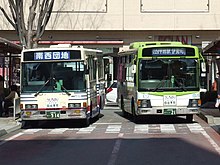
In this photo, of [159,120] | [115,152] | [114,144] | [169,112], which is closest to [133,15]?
[159,120]

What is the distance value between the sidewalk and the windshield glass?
1.47m

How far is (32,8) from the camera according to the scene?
81.1ft

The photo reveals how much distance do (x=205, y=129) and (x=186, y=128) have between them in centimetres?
72

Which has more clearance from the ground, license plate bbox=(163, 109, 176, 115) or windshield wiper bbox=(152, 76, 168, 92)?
windshield wiper bbox=(152, 76, 168, 92)

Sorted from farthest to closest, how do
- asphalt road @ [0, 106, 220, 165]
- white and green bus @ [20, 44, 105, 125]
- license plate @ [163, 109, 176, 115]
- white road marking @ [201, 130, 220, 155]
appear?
license plate @ [163, 109, 176, 115] → white and green bus @ [20, 44, 105, 125] → white road marking @ [201, 130, 220, 155] → asphalt road @ [0, 106, 220, 165]

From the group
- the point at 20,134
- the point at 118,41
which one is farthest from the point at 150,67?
the point at 118,41

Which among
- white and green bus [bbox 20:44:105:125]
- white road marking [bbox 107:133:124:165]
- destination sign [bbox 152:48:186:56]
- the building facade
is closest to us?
white road marking [bbox 107:133:124:165]

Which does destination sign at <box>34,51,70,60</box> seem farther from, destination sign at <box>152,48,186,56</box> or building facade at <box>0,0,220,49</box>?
building facade at <box>0,0,220,49</box>

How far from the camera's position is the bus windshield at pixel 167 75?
18156 millimetres

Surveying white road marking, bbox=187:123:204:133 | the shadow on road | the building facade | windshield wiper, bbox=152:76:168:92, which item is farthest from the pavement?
the building facade

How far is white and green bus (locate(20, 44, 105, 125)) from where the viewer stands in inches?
667

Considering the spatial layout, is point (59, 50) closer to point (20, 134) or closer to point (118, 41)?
point (20, 134)

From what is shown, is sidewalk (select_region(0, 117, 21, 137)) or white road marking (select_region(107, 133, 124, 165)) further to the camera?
sidewalk (select_region(0, 117, 21, 137))

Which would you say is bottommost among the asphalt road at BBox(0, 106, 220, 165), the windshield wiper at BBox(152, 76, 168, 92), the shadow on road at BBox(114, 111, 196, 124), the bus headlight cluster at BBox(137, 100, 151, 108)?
the asphalt road at BBox(0, 106, 220, 165)
